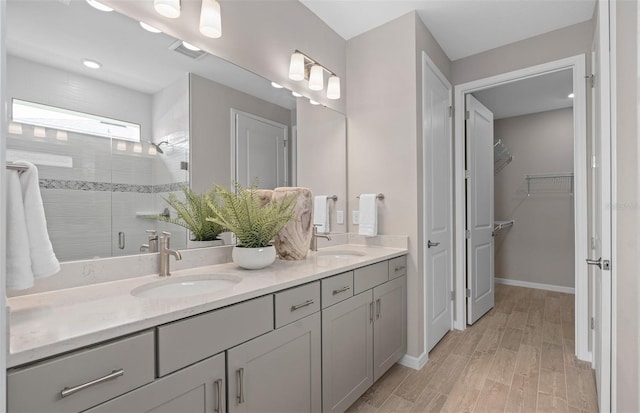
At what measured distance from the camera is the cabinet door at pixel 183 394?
2.72 feet

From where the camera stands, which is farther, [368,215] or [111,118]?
[368,215]

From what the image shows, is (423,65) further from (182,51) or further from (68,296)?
(68,296)

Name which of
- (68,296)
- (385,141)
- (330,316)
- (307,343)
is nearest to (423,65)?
(385,141)

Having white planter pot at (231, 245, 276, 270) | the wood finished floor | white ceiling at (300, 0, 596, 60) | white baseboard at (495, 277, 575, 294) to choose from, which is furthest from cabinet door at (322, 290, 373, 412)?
white baseboard at (495, 277, 575, 294)

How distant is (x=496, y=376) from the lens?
6.91 ft

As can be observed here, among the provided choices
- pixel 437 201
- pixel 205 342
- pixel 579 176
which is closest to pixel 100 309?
pixel 205 342

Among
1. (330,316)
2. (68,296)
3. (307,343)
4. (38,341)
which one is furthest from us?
(330,316)

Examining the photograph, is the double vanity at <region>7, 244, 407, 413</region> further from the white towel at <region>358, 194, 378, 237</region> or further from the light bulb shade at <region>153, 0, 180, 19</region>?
the light bulb shade at <region>153, 0, 180, 19</region>

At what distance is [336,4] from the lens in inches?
85.8

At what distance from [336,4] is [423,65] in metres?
0.76

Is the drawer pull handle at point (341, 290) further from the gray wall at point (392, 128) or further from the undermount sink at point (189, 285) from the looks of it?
the gray wall at point (392, 128)

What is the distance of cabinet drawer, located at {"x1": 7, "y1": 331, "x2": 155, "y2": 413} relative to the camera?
681 millimetres

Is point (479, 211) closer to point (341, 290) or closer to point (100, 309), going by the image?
point (341, 290)

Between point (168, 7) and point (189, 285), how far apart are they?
4.00 feet
